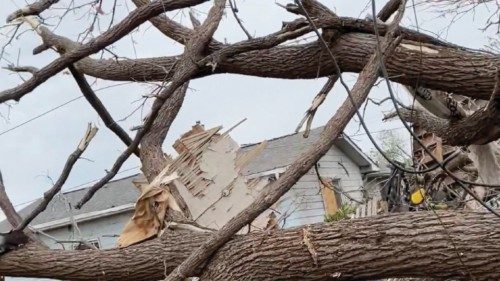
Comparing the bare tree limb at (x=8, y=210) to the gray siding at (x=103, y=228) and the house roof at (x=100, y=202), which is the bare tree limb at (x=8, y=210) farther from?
the gray siding at (x=103, y=228)

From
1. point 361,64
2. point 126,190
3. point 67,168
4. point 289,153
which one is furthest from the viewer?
point 126,190

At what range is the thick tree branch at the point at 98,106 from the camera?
4.67 metres

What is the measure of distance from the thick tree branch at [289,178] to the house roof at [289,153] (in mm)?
7877

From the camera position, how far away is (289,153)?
13.7 metres

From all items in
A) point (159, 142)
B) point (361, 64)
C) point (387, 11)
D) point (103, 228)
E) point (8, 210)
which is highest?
point (103, 228)

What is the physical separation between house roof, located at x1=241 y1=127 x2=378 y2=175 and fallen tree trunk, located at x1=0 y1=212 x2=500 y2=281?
25.9 feet

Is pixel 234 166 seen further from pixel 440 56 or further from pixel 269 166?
pixel 269 166

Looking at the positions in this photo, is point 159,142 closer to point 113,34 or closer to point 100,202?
point 113,34

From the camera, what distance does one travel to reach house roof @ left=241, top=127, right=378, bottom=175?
42.6 feet

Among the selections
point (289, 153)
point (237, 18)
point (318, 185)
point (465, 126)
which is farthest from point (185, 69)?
point (289, 153)

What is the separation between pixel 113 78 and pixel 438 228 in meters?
2.81

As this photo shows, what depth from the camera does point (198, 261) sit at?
127 inches

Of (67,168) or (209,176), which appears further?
(209,176)

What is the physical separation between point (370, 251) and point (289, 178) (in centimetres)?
56
